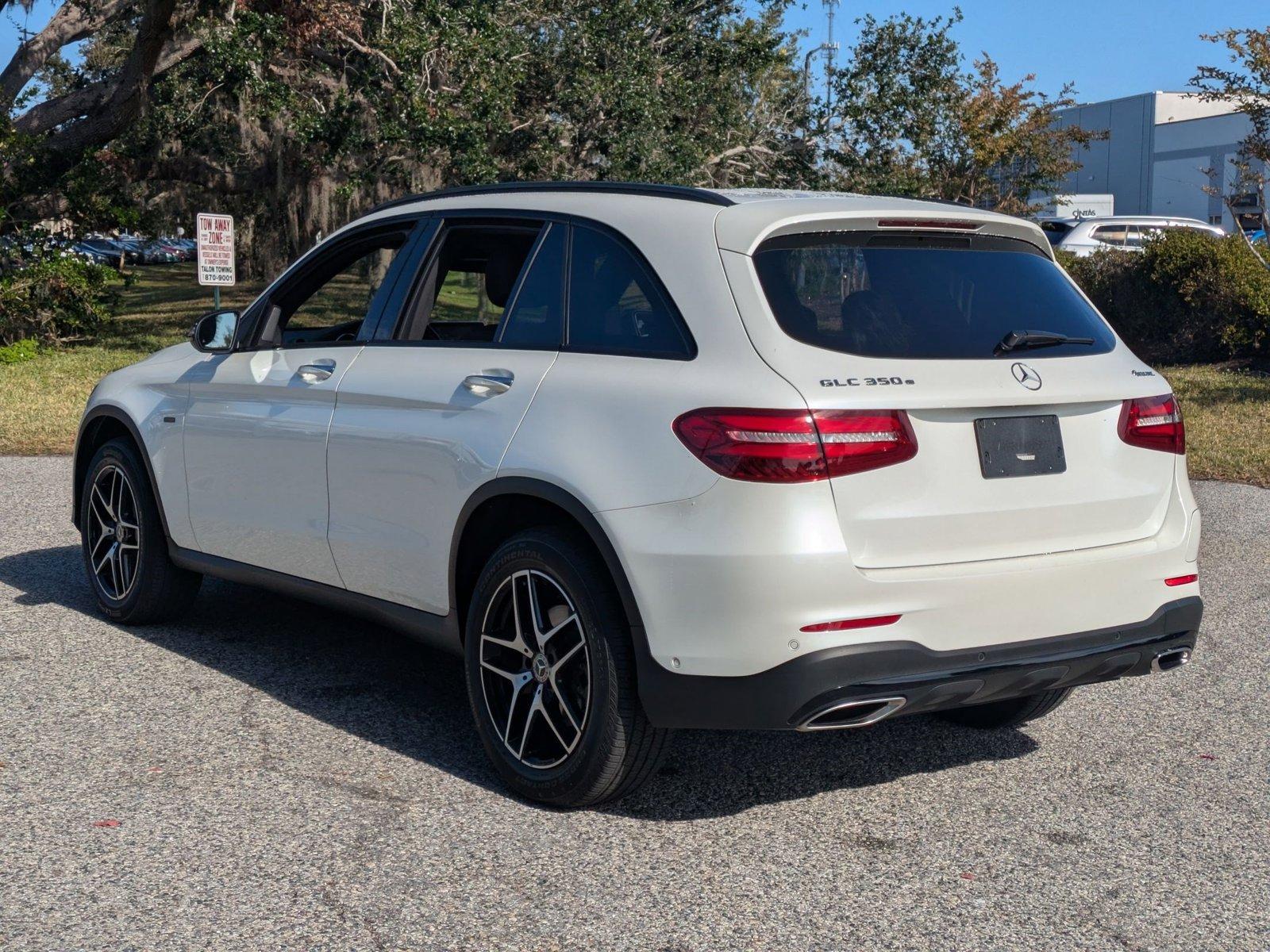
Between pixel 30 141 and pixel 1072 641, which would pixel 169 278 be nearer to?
pixel 30 141

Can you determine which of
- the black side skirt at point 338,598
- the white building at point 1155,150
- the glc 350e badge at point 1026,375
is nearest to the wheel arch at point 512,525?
the black side skirt at point 338,598

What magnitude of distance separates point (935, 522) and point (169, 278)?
5400cm

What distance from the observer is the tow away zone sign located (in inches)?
719

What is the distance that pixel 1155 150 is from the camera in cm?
5834

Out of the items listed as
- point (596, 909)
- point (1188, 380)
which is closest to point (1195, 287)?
point (1188, 380)

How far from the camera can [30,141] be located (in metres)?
22.6

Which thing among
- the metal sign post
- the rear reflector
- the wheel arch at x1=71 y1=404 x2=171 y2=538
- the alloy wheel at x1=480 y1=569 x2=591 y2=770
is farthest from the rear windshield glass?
the metal sign post

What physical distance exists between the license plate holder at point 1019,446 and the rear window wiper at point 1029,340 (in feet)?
0.74

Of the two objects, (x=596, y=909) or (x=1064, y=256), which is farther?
(x=1064, y=256)

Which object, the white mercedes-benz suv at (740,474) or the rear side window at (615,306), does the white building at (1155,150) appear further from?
the rear side window at (615,306)

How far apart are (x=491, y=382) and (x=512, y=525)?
450 millimetres

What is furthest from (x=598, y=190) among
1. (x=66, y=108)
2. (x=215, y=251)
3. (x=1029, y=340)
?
(x=66, y=108)

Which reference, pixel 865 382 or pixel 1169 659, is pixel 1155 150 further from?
pixel 865 382

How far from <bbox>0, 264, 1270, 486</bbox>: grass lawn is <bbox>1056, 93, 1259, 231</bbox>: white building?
126ft
